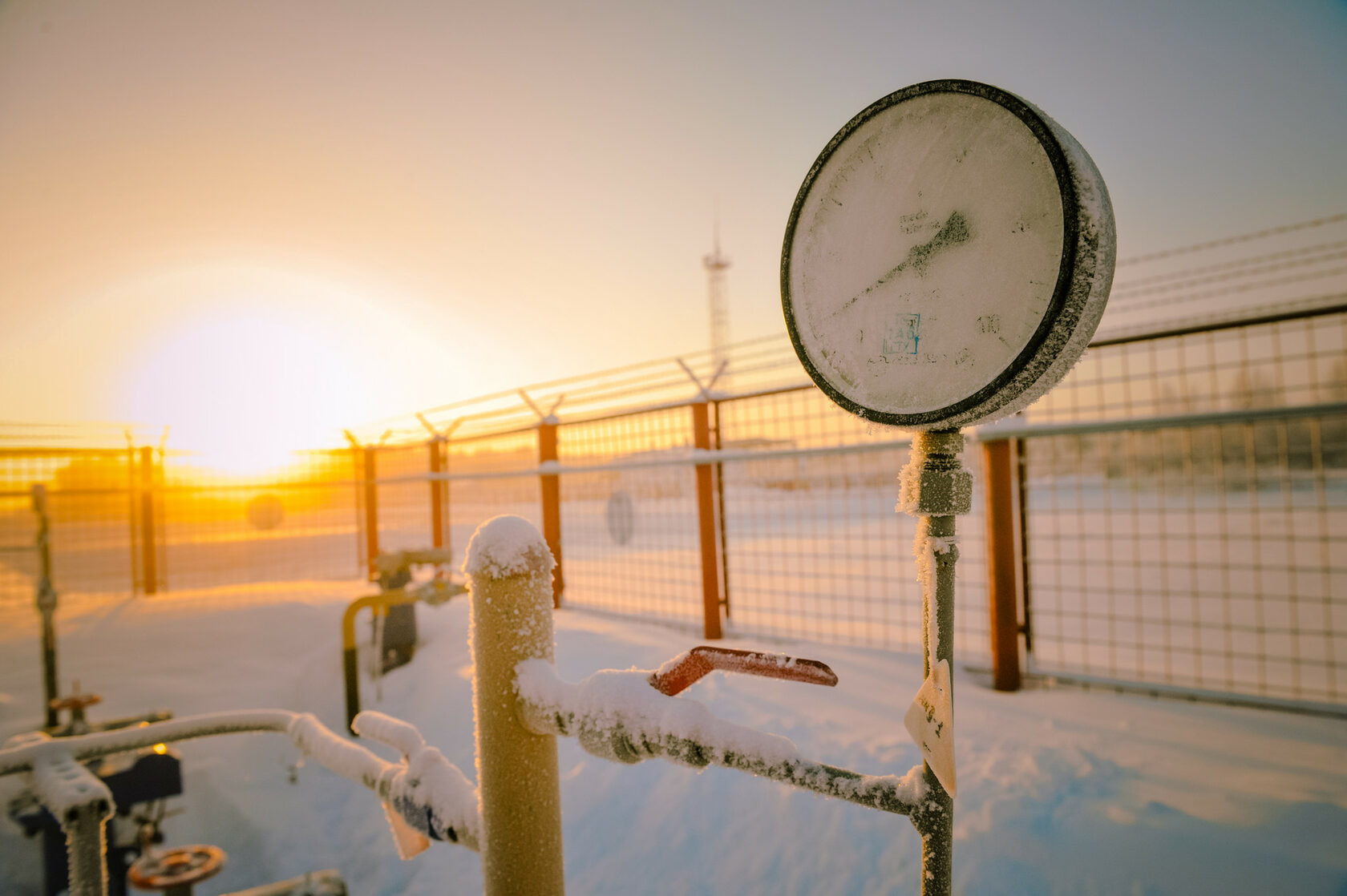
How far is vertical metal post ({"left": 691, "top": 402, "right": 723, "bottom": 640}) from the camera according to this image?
3.93 meters

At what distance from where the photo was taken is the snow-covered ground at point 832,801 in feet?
5.51

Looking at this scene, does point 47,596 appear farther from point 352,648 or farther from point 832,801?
point 832,801

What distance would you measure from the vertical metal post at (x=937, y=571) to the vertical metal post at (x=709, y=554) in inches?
126

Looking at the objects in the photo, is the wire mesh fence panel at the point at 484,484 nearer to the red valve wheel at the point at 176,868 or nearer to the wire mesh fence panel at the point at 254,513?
the wire mesh fence panel at the point at 254,513

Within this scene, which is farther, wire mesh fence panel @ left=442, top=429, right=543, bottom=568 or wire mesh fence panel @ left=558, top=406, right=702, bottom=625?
wire mesh fence panel @ left=442, top=429, right=543, bottom=568

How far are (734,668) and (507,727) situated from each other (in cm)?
40

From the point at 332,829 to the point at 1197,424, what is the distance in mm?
4572

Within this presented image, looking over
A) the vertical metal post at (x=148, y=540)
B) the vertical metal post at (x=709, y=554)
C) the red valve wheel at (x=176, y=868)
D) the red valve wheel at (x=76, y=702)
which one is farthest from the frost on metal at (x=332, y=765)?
the vertical metal post at (x=148, y=540)

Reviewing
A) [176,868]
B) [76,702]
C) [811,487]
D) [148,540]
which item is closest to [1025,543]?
[811,487]

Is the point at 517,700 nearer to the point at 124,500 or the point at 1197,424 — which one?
the point at 1197,424

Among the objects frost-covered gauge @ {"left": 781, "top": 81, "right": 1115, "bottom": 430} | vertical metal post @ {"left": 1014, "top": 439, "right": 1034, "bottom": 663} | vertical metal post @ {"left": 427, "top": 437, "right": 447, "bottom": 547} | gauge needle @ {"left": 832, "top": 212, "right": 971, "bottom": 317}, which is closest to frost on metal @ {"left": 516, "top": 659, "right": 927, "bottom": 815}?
frost-covered gauge @ {"left": 781, "top": 81, "right": 1115, "bottom": 430}

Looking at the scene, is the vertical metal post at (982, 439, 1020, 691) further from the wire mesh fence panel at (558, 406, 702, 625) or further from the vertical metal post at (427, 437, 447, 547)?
the vertical metal post at (427, 437, 447, 547)

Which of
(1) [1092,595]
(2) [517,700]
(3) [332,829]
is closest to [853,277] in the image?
(2) [517,700]

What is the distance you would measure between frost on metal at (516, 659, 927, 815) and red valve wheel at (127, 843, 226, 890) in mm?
2438
